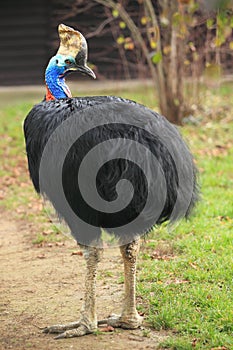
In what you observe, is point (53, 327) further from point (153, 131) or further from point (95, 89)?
point (95, 89)

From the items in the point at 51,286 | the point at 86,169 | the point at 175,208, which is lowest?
the point at 51,286

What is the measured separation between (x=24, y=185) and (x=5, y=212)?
1.04 meters

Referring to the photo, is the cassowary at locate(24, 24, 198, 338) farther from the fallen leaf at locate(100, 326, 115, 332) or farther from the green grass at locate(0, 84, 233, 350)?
the green grass at locate(0, 84, 233, 350)

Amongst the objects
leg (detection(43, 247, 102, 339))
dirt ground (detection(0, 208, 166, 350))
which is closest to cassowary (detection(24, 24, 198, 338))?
leg (detection(43, 247, 102, 339))

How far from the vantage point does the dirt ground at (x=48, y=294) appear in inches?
167

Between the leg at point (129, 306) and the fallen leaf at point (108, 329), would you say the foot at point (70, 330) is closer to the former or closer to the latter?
the fallen leaf at point (108, 329)

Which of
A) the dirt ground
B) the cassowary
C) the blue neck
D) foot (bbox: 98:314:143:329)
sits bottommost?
the dirt ground

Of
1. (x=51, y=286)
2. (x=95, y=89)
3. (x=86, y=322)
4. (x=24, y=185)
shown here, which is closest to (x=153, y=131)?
(x=86, y=322)

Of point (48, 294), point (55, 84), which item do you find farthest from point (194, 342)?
point (55, 84)

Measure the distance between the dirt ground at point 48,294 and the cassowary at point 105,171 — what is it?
145 mm

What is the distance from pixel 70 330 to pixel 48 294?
34.8 inches

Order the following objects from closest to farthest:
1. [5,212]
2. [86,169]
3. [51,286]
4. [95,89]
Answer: [86,169]
[51,286]
[5,212]
[95,89]

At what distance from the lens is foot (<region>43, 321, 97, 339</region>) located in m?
4.28

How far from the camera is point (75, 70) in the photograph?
4.55 metres
